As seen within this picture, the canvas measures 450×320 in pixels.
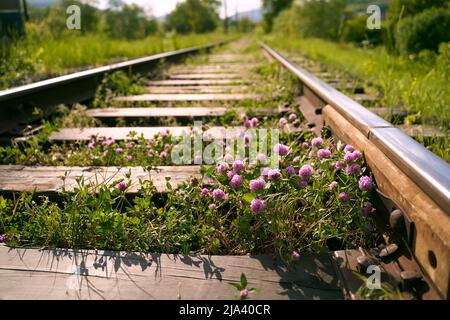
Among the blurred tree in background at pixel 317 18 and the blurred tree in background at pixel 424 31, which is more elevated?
the blurred tree in background at pixel 317 18

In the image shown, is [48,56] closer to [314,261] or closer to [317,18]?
[314,261]

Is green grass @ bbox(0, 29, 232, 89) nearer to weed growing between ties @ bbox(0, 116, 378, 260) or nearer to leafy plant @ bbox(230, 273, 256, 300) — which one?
weed growing between ties @ bbox(0, 116, 378, 260)

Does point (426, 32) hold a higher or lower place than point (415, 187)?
higher

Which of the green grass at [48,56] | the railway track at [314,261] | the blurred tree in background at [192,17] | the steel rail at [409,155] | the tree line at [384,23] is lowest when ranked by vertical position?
the railway track at [314,261]

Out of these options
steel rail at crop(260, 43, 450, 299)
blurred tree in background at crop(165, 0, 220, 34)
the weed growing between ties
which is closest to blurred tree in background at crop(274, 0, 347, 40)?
steel rail at crop(260, 43, 450, 299)

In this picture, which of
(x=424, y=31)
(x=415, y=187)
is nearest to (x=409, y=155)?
(x=415, y=187)

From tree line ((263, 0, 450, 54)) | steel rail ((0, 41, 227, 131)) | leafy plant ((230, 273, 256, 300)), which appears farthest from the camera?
tree line ((263, 0, 450, 54))

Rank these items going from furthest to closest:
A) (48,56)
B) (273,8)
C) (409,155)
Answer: (273,8) < (48,56) < (409,155)

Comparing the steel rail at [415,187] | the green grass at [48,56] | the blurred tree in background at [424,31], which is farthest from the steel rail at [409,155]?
the blurred tree in background at [424,31]

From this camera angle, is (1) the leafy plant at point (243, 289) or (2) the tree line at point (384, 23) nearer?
(1) the leafy plant at point (243, 289)

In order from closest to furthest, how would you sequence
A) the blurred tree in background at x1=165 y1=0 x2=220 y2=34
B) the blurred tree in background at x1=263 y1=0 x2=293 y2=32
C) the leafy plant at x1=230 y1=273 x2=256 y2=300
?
1. the leafy plant at x1=230 y1=273 x2=256 y2=300
2. the blurred tree in background at x1=263 y1=0 x2=293 y2=32
3. the blurred tree in background at x1=165 y1=0 x2=220 y2=34

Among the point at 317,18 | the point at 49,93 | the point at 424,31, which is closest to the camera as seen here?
the point at 49,93

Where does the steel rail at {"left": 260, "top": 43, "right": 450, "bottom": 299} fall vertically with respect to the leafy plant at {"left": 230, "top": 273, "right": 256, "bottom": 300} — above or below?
above

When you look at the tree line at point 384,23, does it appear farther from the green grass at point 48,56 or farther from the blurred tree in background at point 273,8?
the blurred tree in background at point 273,8
